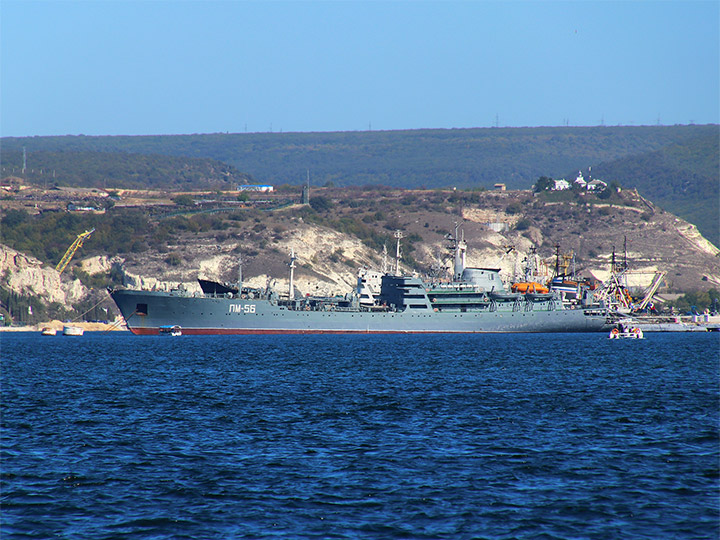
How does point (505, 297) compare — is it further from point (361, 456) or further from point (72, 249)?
point (72, 249)

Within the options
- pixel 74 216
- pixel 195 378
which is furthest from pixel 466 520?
pixel 74 216

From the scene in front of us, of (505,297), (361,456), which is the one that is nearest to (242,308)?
(505,297)

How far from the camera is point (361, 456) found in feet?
79.8

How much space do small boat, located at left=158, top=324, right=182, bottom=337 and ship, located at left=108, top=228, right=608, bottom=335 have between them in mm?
246

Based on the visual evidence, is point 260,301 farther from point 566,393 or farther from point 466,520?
point 466,520

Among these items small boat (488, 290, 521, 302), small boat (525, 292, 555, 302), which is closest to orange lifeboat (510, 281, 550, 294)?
small boat (525, 292, 555, 302)

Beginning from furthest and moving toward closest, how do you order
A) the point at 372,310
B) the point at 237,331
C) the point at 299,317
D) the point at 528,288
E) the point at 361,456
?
the point at 528,288
the point at 372,310
the point at 299,317
the point at 237,331
the point at 361,456

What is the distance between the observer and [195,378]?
46.8 meters

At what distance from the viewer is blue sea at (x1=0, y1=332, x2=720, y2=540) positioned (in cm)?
1819

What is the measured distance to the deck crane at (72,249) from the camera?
505ft

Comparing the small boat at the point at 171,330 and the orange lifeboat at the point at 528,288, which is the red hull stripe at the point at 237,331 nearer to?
the small boat at the point at 171,330

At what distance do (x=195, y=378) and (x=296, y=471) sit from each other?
2527 cm

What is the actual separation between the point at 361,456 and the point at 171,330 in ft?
244

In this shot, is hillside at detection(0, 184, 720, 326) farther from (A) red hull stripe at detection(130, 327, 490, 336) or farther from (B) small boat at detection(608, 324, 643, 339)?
(B) small boat at detection(608, 324, 643, 339)
